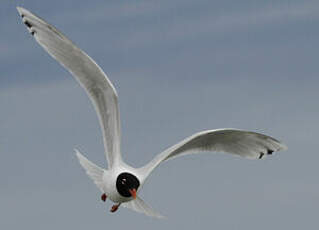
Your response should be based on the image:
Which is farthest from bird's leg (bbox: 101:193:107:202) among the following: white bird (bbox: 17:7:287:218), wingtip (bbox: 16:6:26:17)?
wingtip (bbox: 16:6:26:17)

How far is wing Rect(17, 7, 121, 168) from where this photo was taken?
21.6 meters

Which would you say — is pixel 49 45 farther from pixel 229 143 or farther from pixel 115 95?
pixel 229 143

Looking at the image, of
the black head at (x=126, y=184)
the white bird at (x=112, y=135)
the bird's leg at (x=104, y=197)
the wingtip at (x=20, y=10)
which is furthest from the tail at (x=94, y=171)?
the wingtip at (x=20, y=10)

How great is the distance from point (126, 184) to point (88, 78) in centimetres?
218

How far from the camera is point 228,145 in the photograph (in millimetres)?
22422

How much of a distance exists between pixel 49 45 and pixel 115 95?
1632 mm

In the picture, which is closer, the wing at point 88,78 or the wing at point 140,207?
the wing at point 88,78

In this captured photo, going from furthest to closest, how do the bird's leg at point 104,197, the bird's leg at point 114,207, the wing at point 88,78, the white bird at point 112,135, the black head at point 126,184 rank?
the bird's leg at point 104,197, the bird's leg at point 114,207, the wing at point 88,78, the white bird at point 112,135, the black head at point 126,184

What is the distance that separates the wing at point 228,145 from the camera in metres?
21.7

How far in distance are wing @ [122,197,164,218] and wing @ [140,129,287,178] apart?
1315mm

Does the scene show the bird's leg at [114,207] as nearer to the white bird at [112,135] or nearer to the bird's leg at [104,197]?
the bird's leg at [104,197]

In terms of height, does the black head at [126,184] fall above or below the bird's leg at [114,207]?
above

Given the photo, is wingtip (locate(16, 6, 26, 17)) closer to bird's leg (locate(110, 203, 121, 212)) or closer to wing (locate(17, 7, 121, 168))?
wing (locate(17, 7, 121, 168))

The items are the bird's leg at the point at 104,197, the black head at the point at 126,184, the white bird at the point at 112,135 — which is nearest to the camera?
the black head at the point at 126,184
